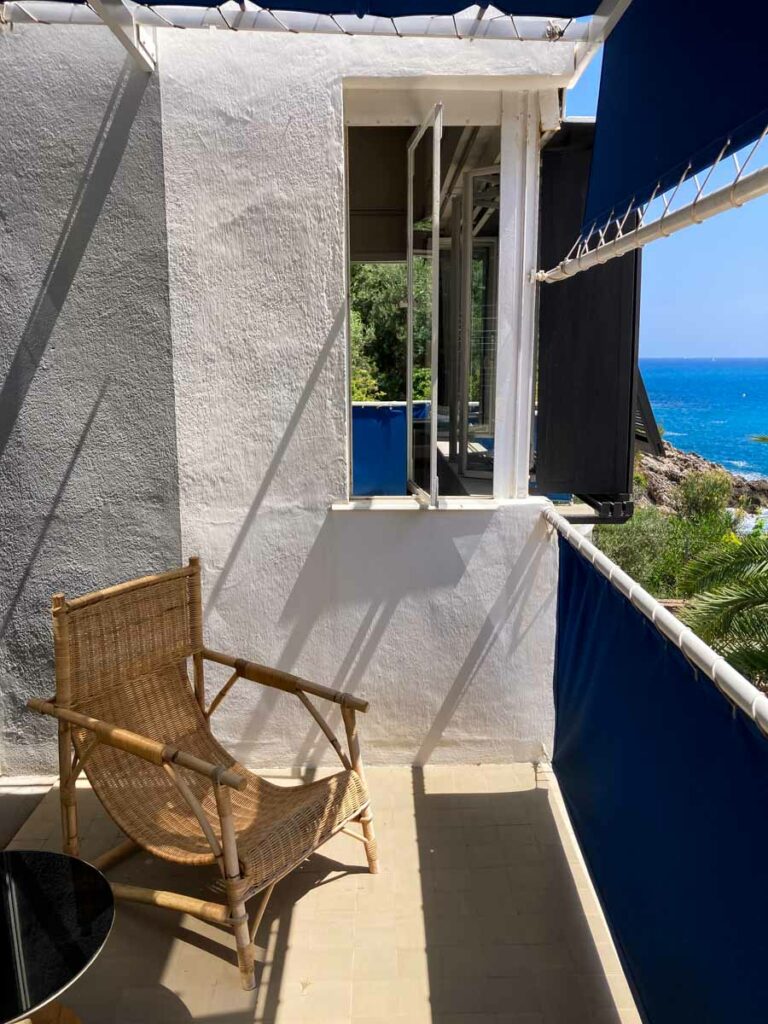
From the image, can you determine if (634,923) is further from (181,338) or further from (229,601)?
(181,338)

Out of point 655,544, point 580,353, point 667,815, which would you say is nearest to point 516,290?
point 580,353

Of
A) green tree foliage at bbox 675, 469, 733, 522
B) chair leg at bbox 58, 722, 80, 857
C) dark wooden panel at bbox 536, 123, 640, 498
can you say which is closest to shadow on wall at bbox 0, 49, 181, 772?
chair leg at bbox 58, 722, 80, 857

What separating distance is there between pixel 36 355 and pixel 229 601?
132 centimetres

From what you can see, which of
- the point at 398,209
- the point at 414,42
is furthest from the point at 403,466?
the point at 414,42

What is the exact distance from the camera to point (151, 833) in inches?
109

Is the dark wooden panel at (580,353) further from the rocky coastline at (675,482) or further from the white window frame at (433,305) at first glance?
the rocky coastline at (675,482)

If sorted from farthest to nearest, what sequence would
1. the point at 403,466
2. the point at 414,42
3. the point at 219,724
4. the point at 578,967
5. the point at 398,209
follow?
the point at 398,209
the point at 403,466
the point at 219,724
the point at 414,42
the point at 578,967

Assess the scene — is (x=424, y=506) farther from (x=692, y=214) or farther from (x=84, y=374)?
(x=692, y=214)

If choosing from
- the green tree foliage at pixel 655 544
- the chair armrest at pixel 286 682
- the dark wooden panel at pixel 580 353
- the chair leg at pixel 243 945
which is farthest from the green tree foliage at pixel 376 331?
the chair leg at pixel 243 945

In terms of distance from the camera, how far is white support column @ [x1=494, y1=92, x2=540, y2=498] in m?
3.45

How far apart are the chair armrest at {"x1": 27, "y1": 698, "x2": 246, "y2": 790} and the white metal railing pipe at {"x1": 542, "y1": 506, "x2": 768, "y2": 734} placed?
1.24 m

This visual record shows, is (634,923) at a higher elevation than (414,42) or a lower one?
lower

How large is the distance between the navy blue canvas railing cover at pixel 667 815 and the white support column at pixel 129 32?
2371 mm

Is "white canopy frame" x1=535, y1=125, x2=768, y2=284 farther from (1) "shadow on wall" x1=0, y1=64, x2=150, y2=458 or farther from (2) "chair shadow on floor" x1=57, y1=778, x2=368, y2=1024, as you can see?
(2) "chair shadow on floor" x1=57, y1=778, x2=368, y2=1024
